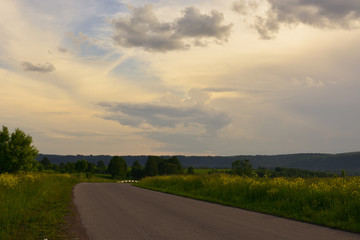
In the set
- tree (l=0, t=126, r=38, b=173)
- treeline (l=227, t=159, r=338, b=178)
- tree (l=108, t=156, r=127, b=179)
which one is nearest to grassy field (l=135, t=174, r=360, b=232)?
treeline (l=227, t=159, r=338, b=178)

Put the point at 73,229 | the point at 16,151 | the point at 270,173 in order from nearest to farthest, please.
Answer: the point at 73,229 < the point at 270,173 < the point at 16,151

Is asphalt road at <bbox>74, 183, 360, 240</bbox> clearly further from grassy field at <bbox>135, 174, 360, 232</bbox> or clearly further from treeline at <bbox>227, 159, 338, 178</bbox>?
treeline at <bbox>227, 159, 338, 178</bbox>

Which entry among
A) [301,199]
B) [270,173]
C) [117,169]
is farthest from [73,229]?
[117,169]

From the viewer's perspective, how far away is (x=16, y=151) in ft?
197

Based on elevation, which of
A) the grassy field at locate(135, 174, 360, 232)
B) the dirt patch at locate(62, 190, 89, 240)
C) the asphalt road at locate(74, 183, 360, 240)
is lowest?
the dirt patch at locate(62, 190, 89, 240)

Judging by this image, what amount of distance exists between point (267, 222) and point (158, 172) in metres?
142

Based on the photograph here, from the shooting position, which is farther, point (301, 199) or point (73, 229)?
point (301, 199)

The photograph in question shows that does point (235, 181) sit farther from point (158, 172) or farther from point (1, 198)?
point (158, 172)

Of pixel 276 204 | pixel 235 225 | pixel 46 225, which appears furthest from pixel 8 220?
pixel 276 204

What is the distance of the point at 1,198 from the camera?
14719mm

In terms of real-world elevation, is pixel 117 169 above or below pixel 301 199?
below

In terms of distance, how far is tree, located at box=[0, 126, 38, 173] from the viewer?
5944 centimetres

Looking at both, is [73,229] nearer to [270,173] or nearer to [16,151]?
[270,173]

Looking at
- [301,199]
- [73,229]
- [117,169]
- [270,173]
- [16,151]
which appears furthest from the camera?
[117,169]
